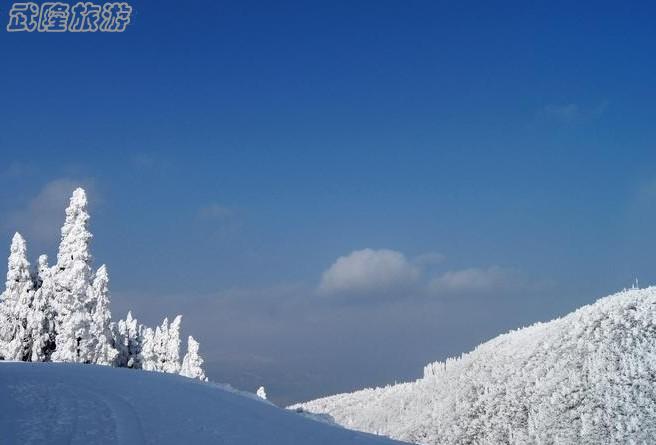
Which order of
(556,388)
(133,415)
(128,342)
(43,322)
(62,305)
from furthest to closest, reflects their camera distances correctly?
(128,342)
(556,388)
(43,322)
(62,305)
(133,415)

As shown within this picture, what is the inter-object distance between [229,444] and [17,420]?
3755 millimetres

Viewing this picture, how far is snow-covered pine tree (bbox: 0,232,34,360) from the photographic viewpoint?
54594 millimetres

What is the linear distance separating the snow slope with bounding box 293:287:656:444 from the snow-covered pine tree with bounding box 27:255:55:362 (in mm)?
24990

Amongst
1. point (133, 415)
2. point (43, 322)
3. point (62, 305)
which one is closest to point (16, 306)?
point (43, 322)

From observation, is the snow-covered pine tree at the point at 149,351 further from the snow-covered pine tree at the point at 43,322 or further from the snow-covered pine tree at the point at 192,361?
the snow-covered pine tree at the point at 43,322

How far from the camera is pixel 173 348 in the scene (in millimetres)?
89000

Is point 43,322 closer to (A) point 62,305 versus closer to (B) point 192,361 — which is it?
(A) point 62,305

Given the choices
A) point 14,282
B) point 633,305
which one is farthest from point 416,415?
point 14,282

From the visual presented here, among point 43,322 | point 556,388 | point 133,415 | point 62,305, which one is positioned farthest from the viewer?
point 556,388

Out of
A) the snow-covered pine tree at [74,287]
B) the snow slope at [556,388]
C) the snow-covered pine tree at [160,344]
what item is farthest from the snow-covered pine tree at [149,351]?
the snow-covered pine tree at [74,287]

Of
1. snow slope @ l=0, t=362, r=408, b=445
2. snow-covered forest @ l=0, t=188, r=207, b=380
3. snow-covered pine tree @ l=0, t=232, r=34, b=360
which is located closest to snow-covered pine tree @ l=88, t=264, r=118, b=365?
snow-covered forest @ l=0, t=188, r=207, b=380

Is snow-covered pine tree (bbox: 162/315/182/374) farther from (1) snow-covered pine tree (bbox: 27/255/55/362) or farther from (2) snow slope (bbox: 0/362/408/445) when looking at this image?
(2) snow slope (bbox: 0/362/408/445)

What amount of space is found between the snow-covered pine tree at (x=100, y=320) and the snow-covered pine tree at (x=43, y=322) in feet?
12.4

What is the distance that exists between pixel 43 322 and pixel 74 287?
6996mm
